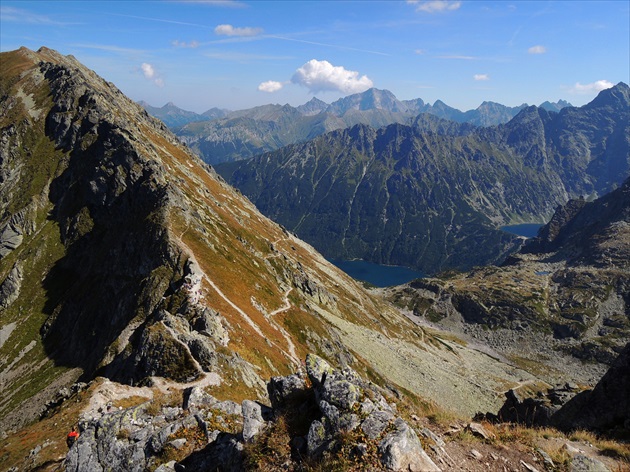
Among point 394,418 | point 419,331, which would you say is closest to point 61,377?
point 394,418

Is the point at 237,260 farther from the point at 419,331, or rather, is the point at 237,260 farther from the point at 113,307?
the point at 419,331

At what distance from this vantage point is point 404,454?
12.8 meters

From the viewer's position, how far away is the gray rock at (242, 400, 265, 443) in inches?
637

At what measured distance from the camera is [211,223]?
113438 millimetres

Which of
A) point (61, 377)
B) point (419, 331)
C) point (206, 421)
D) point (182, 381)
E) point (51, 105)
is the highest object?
point (51, 105)

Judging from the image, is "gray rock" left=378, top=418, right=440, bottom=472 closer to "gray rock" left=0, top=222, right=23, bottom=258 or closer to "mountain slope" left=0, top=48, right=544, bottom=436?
"mountain slope" left=0, top=48, right=544, bottom=436

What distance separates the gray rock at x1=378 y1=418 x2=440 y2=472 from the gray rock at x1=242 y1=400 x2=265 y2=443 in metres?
5.84

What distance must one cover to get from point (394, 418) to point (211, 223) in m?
105

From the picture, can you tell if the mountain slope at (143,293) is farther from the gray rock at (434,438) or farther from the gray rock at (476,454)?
the gray rock at (476,454)

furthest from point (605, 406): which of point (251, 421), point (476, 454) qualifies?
point (251, 421)

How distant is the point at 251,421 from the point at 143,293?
202ft

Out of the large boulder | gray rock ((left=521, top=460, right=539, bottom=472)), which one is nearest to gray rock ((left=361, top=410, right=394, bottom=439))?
gray rock ((left=521, top=460, right=539, bottom=472))

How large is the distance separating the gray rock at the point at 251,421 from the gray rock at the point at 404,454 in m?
5.84

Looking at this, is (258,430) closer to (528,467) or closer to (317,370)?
(317,370)
